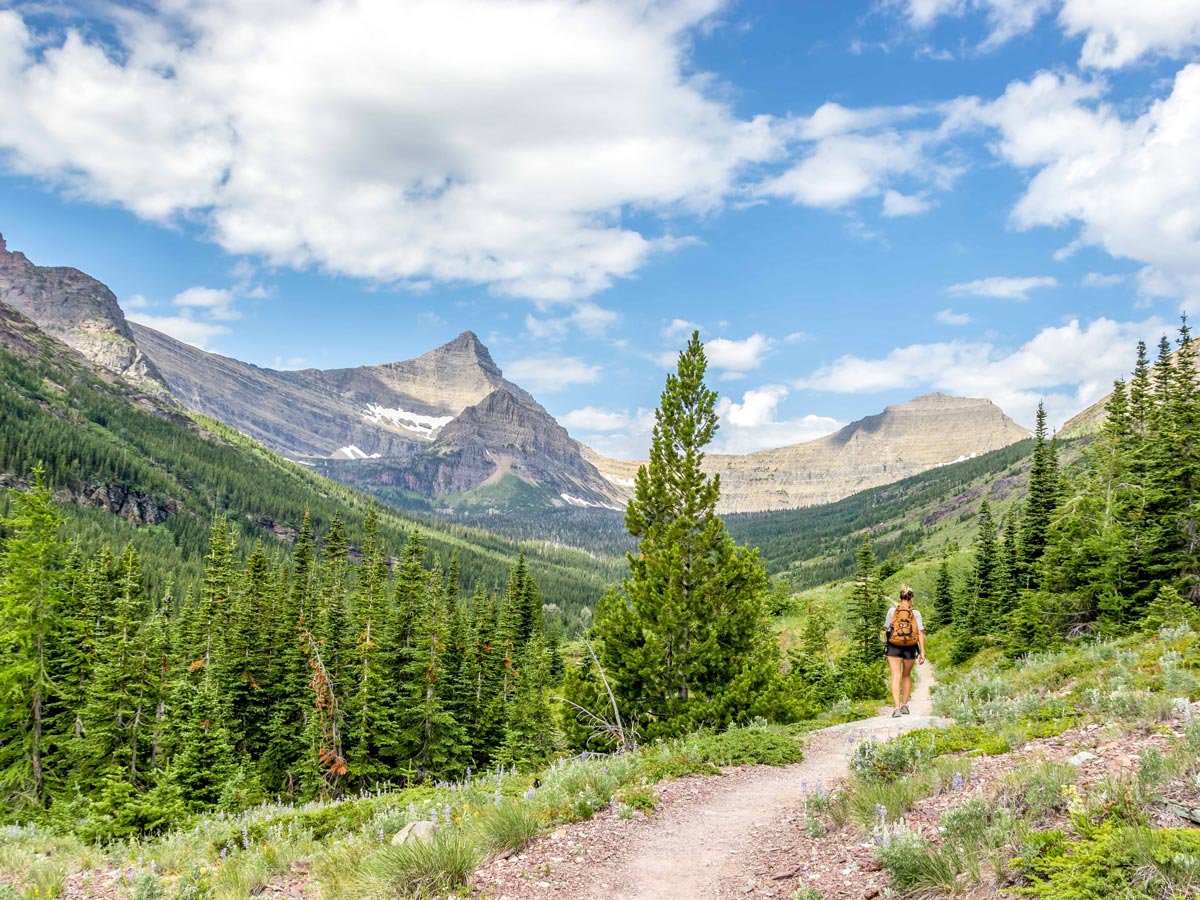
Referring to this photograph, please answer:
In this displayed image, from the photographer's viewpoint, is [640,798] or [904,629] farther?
[904,629]

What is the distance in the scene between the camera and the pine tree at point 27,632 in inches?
1073

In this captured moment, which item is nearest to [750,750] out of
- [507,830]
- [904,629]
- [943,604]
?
[904,629]

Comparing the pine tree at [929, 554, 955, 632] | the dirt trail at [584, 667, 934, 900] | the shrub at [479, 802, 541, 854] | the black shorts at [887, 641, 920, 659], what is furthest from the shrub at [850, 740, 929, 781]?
the pine tree at [929, 554, 955, 632]

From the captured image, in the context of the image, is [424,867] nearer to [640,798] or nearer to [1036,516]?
[640,798]

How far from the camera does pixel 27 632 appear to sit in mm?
27609

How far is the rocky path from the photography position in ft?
22.5

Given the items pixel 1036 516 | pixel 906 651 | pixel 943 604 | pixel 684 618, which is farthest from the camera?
pixel 943 604

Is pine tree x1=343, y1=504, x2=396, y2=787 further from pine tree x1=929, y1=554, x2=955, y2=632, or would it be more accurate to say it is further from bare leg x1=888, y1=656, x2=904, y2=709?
pine tree x1=929, y1=554, x2=955, y2=632

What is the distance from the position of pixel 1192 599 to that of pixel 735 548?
17.7 meters

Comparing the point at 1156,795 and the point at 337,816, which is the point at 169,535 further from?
the point at 1156,795

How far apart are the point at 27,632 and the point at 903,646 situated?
1398 inches

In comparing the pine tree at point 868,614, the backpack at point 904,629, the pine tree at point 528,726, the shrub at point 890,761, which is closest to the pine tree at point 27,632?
the pine tree at point 528,726

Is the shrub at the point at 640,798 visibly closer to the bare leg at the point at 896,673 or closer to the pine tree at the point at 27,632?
the bare leg at the point at 896,673

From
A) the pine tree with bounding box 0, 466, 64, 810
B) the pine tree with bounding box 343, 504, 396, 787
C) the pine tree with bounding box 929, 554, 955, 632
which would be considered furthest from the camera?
the pine tree with bounding box 929, 554, 955, 632
